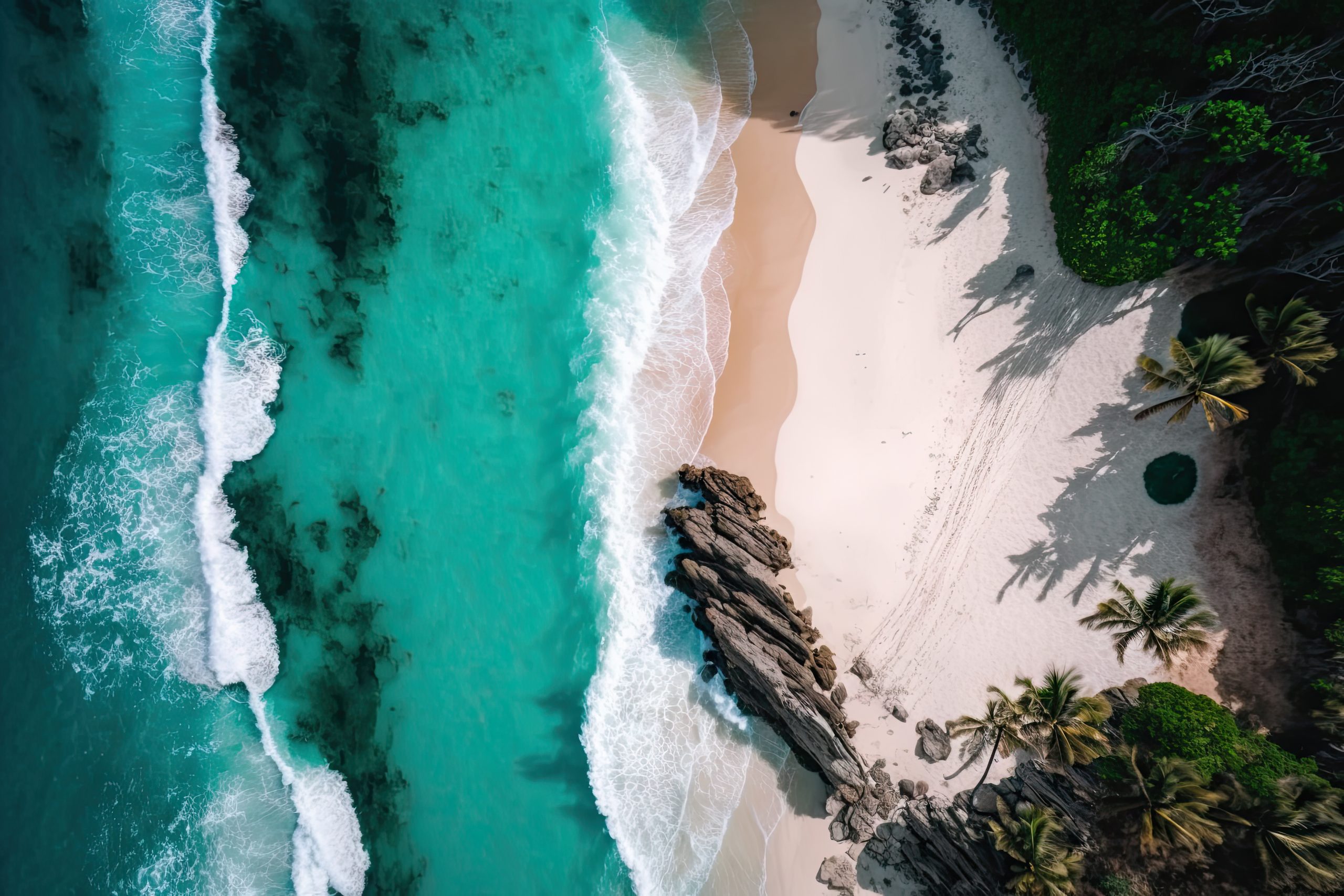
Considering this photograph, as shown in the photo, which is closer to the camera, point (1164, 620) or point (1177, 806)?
point (1177, 806)

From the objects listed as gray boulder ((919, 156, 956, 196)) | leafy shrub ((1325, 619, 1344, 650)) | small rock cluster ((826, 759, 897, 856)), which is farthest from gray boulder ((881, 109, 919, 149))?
small rock cluster ((826, 759, 897, 856))

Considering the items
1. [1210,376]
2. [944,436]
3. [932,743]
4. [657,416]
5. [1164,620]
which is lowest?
[932,743]

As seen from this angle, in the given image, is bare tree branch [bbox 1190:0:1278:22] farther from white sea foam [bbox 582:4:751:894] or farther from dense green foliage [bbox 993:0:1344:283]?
white sea foam [bbox 582:4:751:894]

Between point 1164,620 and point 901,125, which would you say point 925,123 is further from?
point 1164,620

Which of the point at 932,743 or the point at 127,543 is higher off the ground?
the point at 932,743

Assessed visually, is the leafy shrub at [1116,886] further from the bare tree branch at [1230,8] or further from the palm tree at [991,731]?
the bare tree branch at [1230,8]

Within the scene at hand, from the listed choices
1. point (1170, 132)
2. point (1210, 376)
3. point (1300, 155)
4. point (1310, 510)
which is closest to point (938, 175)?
point (1170, 132)

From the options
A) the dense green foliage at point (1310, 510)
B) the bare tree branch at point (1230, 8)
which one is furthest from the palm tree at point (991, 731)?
the bare tree branch at point (1230, 8)
